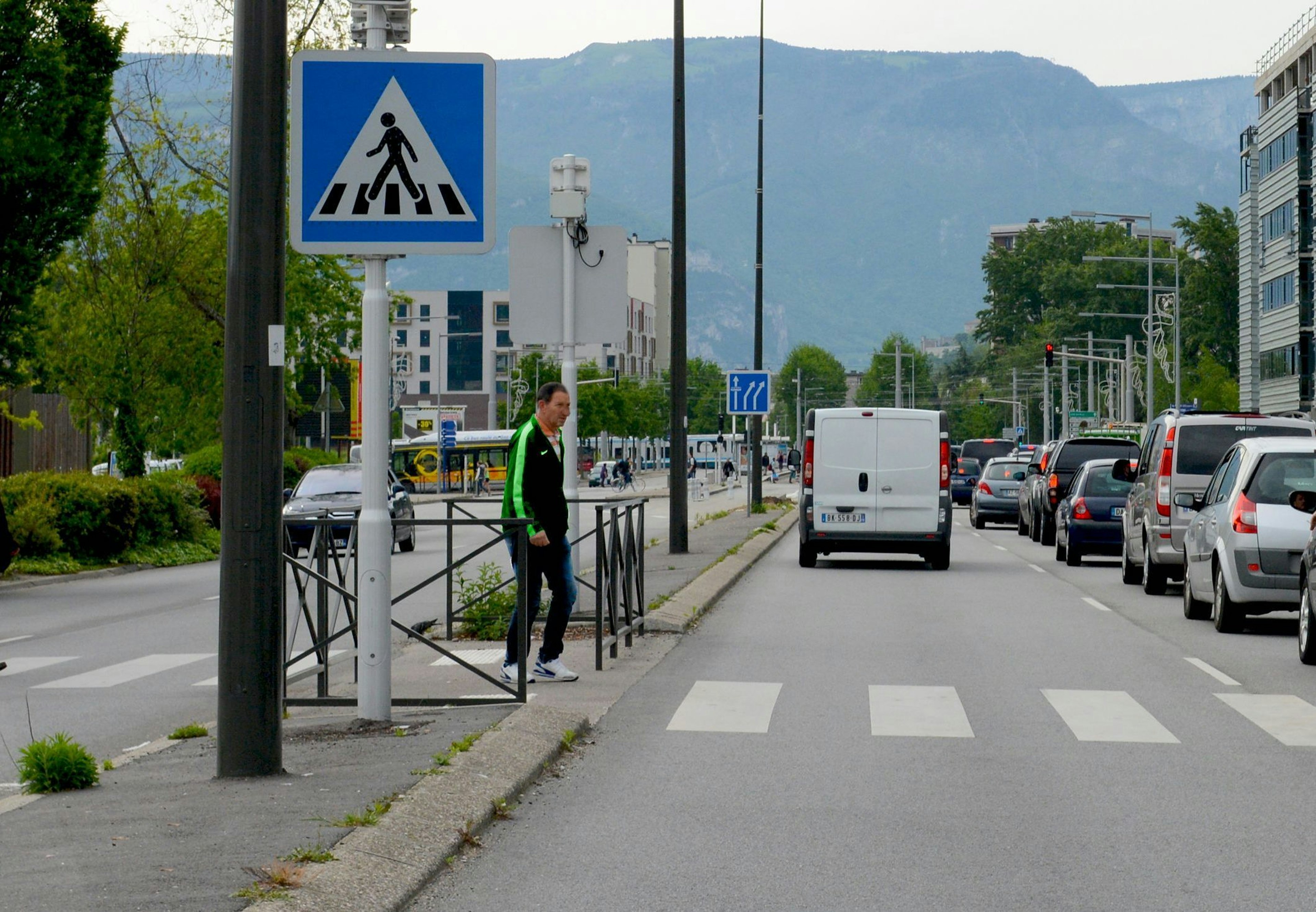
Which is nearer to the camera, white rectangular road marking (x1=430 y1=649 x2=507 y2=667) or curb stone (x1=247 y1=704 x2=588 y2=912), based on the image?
curb stone (x1=247 y1=704 x2=588 y2=912)

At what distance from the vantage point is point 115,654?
14.9 meters

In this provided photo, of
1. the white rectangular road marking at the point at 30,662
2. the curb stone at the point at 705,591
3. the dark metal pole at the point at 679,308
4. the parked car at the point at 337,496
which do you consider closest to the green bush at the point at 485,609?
the curb stone at the point at 705,591

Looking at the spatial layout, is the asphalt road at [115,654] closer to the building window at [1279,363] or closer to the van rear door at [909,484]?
the van rear door at [909,484]

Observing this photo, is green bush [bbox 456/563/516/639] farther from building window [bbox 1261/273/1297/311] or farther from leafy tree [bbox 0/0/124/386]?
building window [bbox 1261/273/1297/311]

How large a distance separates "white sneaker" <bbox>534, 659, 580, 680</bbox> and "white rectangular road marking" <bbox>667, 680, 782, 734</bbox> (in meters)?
0.80


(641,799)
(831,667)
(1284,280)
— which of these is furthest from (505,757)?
(1284,280)

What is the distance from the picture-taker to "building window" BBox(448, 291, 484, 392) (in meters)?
159

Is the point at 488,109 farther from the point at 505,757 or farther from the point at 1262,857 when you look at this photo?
the point at 1262,857

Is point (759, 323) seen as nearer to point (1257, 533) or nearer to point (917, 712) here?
point (1257, 533)

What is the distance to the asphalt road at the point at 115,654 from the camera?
34.0ft

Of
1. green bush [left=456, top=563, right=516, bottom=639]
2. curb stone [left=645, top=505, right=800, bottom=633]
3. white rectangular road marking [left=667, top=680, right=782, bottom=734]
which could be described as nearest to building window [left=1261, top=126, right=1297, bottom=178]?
curb stone [left=645, top=505, right=800, bottom=633]

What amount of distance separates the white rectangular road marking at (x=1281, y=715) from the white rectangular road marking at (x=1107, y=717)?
1.90ft

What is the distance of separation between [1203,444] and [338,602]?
526 inches

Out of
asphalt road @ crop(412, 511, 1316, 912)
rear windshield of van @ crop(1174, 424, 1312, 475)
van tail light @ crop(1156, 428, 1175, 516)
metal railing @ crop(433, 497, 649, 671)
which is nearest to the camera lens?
asphalt road @ crop(412, 511, 1316, 912)
